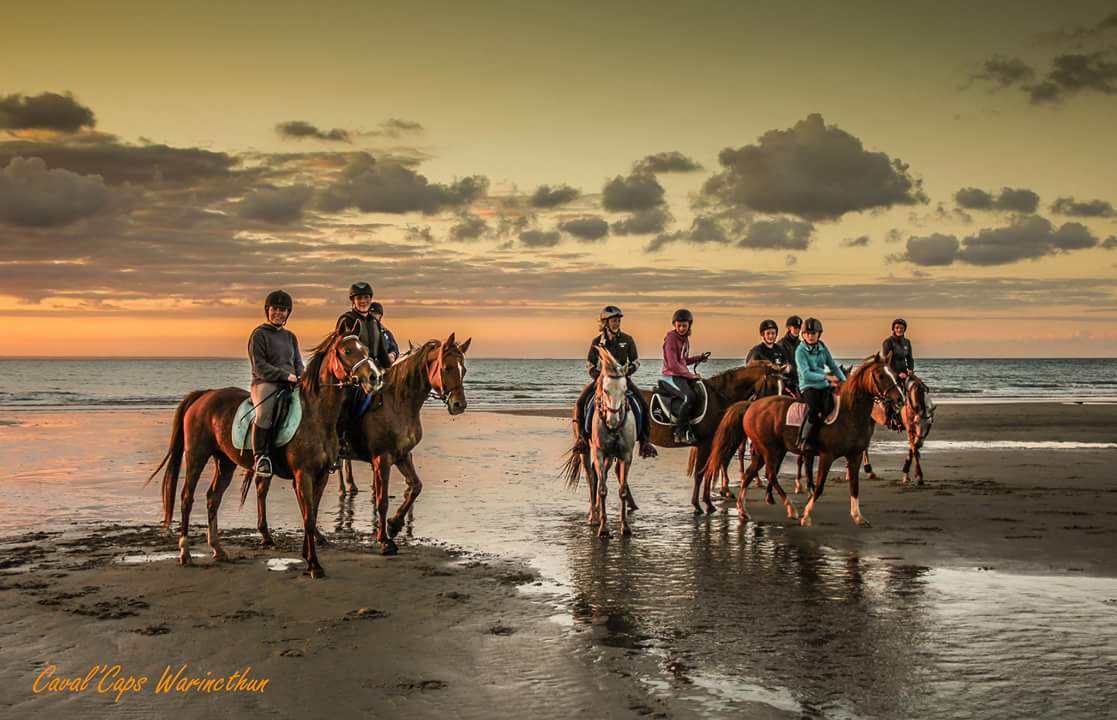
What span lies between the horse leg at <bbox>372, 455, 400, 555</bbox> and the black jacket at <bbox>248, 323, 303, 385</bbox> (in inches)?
59.6

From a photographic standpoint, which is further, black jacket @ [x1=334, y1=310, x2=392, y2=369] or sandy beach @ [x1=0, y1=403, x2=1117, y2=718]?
black jacket @ [x1=334, y1=310, x2=392, y2=369]

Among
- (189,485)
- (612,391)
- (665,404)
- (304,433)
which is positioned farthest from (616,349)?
(189,485)

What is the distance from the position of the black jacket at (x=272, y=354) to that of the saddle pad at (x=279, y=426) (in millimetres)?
270

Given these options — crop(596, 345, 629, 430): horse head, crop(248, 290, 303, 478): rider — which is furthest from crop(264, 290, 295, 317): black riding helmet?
crop(596, 345, 629, 430): horse head

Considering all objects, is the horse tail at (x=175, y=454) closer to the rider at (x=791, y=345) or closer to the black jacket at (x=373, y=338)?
the black jacket at (x=373, y=338)

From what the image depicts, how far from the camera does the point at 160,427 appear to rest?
→ 94.9ft

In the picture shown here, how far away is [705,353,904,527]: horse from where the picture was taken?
11.5 m

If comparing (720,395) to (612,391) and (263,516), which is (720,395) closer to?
(612,391)

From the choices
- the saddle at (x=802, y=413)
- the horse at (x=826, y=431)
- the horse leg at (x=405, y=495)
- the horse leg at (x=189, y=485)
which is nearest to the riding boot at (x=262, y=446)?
the horse leg at (x=189, y=485)

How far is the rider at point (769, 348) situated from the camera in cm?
1512

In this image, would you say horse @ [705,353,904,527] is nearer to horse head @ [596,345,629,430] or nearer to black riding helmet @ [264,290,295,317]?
horse head @ [596,345,629,430]

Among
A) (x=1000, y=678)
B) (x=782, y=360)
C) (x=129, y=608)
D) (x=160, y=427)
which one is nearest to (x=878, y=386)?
(x=782, y=360)

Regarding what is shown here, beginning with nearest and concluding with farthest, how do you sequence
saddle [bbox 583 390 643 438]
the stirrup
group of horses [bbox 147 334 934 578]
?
the stirrup < group of horses [bbox 147 334 934 578] < saddle [bbox 583 390 643 438]

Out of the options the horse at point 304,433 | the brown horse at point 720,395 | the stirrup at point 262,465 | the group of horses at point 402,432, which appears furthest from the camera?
the brown horse at point 720,395
